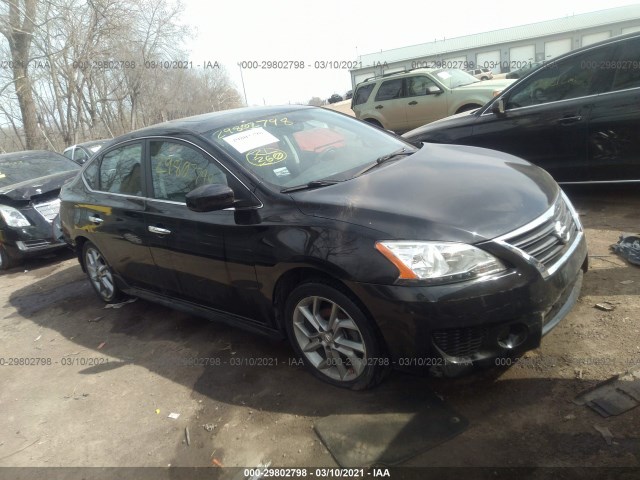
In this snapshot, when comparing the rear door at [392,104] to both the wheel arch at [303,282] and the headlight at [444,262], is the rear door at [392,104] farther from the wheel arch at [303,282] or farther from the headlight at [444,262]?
the headlight at [444,262]

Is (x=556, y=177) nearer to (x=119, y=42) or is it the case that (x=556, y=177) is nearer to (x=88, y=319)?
(x=88, y=319)

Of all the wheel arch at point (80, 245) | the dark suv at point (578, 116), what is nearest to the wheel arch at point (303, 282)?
the wheel arch at point (80, 245)

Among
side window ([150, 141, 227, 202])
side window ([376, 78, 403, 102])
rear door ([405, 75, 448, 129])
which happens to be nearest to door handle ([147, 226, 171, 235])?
side window ([150, 141, 227, 202])

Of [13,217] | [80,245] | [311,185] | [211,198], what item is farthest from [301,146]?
[13,217]

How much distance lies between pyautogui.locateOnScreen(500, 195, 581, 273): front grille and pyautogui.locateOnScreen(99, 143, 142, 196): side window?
2.88 m

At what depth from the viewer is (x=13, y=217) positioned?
6.94 meters

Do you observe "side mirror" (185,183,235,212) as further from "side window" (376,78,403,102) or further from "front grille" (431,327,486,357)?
"side window" (376,78,403,102)

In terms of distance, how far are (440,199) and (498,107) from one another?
3.30 m

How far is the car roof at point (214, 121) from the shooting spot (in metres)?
3.64

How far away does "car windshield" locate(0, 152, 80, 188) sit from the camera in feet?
26.0

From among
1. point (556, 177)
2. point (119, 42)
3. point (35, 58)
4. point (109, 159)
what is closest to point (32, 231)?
point (109, 159)

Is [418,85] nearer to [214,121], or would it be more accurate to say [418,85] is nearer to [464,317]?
[214,121]

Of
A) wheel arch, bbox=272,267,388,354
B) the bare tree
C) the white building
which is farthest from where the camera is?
the white building

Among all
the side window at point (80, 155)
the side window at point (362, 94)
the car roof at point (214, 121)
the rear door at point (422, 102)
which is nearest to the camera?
the car roof at point (214, 121)
